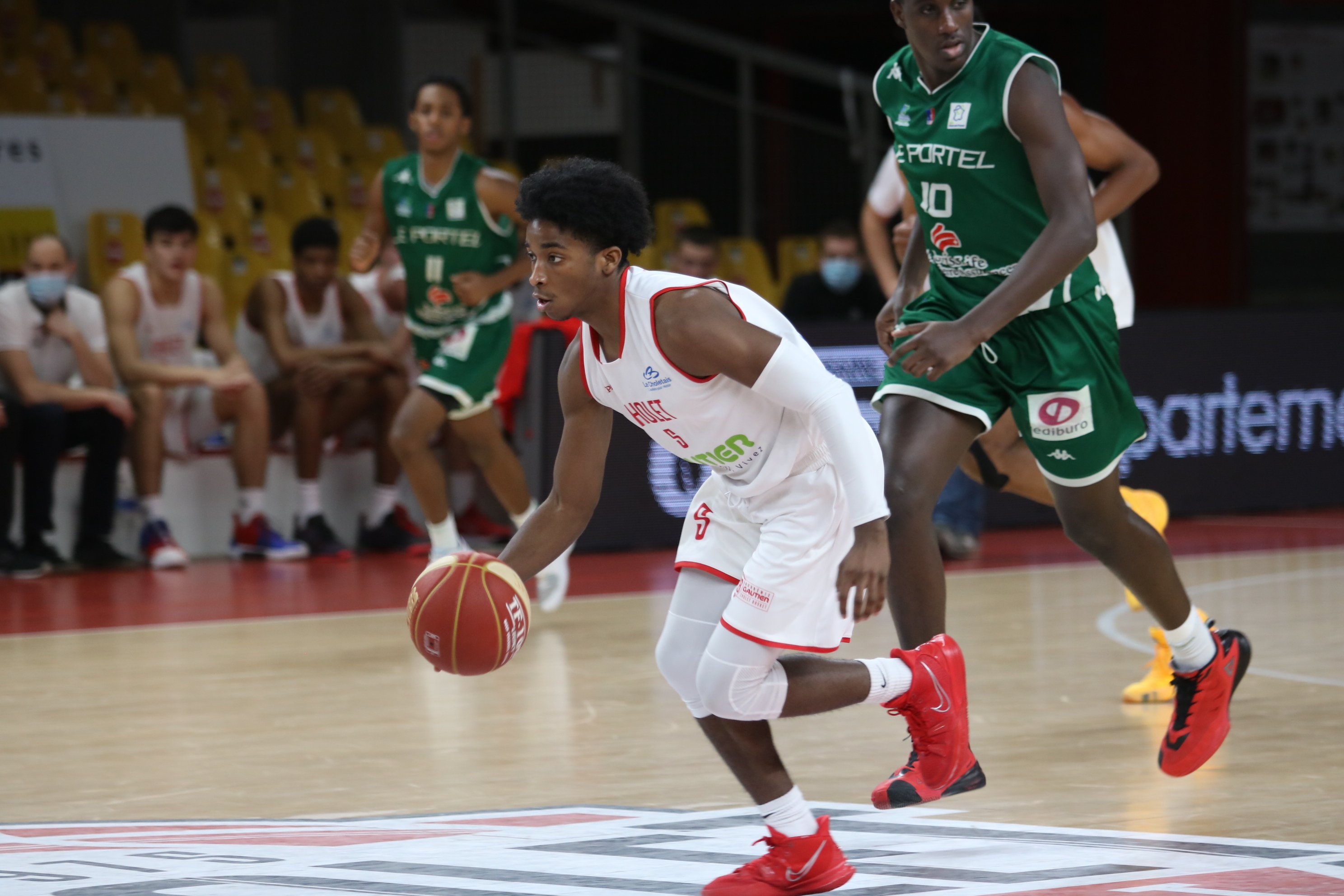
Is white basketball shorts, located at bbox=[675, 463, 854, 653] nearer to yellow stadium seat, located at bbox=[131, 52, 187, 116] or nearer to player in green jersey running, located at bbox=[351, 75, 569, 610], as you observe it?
player in green jersey running, located at bbox=[351, 75, 569, 610]

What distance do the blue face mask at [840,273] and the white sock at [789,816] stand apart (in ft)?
24.0

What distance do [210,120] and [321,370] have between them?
4.42 metres

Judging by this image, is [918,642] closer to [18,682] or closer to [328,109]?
[18,682]

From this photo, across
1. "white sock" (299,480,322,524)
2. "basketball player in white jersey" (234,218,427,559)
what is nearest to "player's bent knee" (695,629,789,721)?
"basketball player in white jersey" (234,218,427,559)

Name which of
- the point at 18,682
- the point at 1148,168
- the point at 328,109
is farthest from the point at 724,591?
the point at 328,109

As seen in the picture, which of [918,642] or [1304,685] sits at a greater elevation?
[918,642]

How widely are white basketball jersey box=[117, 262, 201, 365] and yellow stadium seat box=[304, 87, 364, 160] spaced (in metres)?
4.52

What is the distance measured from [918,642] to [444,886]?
Result: 1.31 meters

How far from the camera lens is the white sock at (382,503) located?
976 centimetres

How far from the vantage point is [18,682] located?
5.82 meters

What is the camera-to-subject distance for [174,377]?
9.04 m

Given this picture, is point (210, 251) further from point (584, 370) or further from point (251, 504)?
point (584, 370)

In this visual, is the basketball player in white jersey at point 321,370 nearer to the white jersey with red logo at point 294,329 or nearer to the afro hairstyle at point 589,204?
the white jersey with red logo at point 294,329

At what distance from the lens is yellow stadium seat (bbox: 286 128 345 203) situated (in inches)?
514
